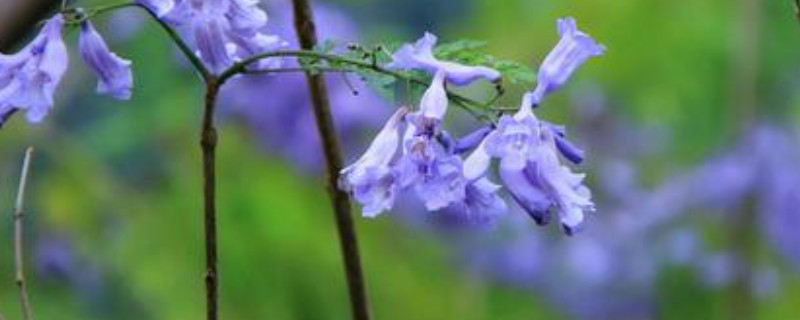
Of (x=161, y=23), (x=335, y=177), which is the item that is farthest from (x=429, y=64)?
(x=335, y=177)

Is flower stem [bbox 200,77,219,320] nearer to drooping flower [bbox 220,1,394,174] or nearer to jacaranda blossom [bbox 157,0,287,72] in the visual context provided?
jacaranda blossom [bbox 157,0,287,72]

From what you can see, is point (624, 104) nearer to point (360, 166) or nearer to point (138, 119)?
point (138, 119)

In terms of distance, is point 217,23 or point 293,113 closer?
point 217,23

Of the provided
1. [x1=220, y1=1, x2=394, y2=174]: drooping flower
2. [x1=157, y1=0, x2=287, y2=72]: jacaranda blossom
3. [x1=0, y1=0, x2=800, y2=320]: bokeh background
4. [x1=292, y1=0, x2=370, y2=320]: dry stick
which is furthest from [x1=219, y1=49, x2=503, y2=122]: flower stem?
[x1=220, y1=1, x2=394, y2=174]: drooping flower

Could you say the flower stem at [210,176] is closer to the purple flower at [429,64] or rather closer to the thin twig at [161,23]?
the thin twig at [161,23]

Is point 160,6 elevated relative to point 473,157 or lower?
elevated

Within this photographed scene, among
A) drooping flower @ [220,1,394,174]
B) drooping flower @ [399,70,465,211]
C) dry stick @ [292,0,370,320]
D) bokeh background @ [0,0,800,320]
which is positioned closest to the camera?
drooping flower @ [399,70,465,211]

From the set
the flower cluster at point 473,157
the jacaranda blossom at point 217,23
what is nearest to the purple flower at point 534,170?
the flower cluster at point 473,157

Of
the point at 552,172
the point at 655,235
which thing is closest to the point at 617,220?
the point at 655,235

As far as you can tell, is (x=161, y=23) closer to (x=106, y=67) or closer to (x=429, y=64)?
(x=106, y=67)
